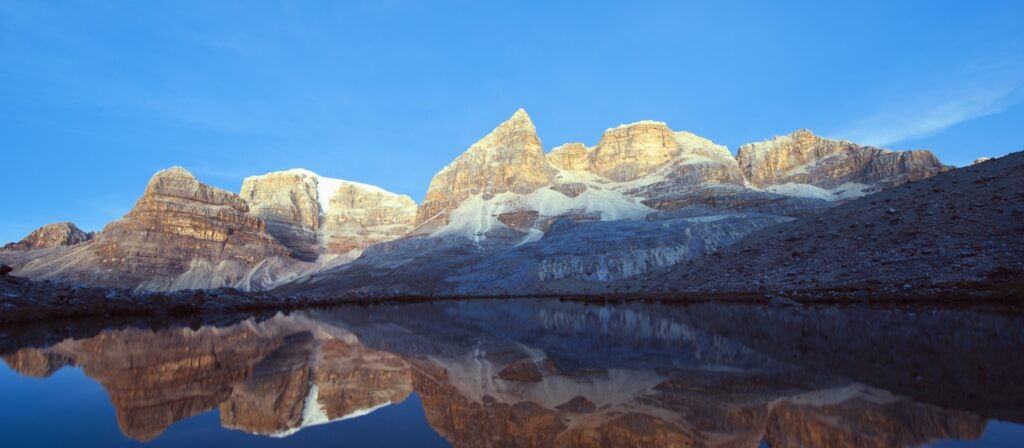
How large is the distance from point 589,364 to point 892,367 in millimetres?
5760

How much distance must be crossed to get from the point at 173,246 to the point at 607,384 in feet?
647

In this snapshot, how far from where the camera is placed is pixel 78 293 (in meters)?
35.3

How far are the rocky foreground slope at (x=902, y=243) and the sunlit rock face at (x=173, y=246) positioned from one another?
525 ft

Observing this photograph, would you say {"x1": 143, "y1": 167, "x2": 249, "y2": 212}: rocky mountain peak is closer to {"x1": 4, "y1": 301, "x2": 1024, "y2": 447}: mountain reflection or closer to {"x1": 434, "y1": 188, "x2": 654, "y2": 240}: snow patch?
{"x1": 434, "y1": 188, "x2": 654, "y2": 240}: snow patch

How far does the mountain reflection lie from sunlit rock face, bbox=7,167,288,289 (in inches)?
6673

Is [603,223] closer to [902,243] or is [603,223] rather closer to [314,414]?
[902,243]

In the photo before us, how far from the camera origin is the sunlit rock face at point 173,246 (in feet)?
501

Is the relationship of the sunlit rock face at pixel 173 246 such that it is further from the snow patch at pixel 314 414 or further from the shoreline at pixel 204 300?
the snow patch at pixel 314 414

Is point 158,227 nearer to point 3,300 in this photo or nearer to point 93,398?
point 3,300

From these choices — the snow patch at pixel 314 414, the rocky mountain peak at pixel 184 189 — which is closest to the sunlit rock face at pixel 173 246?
the rocky mountain peak at pixel 184 189

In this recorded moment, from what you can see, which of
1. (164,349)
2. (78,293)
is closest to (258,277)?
(78,293)

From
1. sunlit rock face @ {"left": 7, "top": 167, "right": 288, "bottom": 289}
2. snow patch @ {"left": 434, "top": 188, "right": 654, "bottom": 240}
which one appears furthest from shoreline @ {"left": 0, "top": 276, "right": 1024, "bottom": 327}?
sunlit rock face @ {"left": 7, "top": 167, "right": 288, "bottom": 289}

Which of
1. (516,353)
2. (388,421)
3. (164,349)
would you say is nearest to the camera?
(388,421)

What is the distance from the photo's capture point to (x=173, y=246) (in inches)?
6585
